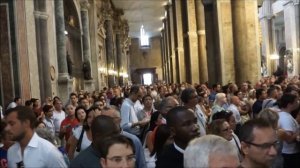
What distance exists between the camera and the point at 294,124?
6.59 metres

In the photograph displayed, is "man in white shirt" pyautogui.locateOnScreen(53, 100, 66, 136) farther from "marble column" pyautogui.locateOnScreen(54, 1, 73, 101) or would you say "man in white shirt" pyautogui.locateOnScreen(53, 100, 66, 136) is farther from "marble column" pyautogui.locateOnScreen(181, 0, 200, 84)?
"marble column" pyautogui.locateOnScreen(181, 0, 200, 84)

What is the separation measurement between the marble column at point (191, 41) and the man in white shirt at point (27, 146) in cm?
2187

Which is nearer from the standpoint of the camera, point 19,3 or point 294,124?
point 294,124

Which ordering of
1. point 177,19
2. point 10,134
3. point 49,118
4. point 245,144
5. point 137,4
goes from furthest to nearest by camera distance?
point 137,4 < point 177,19 < point 49,118 < point 10,134 < point 245,144

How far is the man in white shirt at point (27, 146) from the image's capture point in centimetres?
430

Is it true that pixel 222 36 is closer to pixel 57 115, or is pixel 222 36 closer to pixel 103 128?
pixel 57 115

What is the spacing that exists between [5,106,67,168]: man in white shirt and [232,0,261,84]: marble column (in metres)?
12.8

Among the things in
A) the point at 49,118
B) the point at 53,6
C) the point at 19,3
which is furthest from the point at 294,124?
the point at 53,6

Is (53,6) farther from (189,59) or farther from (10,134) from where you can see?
(10,134)

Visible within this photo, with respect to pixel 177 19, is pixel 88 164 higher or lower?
lower

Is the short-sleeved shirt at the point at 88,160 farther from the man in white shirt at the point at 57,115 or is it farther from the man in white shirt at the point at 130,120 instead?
the man in white shirt at the point at 57,115

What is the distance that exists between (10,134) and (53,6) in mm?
17306

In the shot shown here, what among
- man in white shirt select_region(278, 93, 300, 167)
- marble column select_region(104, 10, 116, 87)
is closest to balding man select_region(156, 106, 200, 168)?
man in white shirt select_region(278, 93, 300, 167)

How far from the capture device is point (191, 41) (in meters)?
26.5
